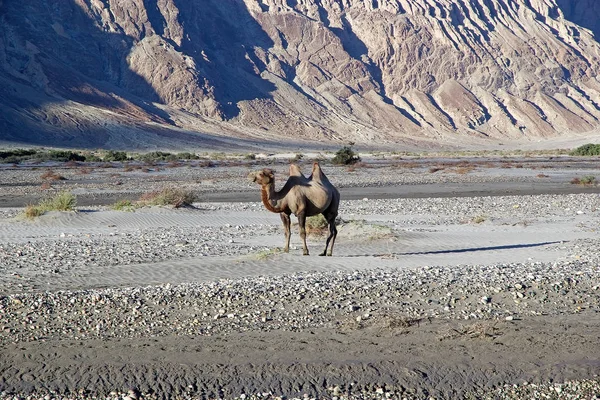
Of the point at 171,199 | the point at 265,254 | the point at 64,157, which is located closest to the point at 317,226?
the point at 265,254

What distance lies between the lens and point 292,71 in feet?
535

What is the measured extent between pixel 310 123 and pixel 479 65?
150 feet

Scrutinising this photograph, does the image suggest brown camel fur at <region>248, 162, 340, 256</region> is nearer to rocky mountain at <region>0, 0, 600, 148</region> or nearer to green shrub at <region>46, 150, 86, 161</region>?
green shrub at <region>46, 150, 86, 161</region>

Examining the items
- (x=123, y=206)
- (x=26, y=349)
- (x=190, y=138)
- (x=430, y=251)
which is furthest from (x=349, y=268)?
Result: (x=190, y=138)

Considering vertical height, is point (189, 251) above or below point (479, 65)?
below

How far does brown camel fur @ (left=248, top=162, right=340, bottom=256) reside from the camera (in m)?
13.1

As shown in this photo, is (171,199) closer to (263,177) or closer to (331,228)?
(331,228)

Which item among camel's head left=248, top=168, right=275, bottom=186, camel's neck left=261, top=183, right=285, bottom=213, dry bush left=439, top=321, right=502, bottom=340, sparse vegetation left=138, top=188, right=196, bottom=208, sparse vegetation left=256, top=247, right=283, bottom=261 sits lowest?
sparse vegetation left=138, top=188, right=196, bottom=208

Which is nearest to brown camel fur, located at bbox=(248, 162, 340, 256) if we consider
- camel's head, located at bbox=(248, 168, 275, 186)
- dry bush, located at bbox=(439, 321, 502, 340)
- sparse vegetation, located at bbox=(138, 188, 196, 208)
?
camel's head, located at bbox=(248, 168, 275, 186)

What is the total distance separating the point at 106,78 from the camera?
142 m

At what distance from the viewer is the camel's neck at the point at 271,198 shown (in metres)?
13.0

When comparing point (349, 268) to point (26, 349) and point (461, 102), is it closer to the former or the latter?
point (26, 349)

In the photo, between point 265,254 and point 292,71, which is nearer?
point 265,254

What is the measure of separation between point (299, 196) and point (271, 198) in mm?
521
